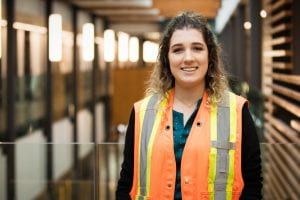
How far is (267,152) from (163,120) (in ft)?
6.14

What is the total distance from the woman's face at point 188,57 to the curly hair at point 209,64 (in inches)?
1.2

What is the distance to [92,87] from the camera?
16.2 metres

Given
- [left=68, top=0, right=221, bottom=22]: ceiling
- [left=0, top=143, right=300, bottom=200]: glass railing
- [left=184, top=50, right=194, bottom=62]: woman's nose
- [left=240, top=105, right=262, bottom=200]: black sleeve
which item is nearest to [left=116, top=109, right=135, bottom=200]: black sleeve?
[left=184, top=50, right=194, bottom=62]: woman's nose

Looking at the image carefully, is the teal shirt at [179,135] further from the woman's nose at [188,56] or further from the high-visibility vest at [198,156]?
the woman's nose at [188,56]

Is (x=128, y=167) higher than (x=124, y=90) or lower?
lower

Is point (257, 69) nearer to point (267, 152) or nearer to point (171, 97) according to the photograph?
point (267, 152)

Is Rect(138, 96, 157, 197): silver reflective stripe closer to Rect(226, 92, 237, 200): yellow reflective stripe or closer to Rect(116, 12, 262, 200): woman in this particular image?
Rect(116, 12, 262, 200): woman

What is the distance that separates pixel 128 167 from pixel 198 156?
279 mm

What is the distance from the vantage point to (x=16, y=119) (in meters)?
8.93

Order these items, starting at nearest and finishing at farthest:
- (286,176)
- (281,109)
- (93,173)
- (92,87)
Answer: (93,173), (286,176), (281,109), (92,87)

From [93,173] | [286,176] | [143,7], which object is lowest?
[286,176]

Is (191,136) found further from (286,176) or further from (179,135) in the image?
(286,176)

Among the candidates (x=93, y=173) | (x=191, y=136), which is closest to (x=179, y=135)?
(x=191, y=136)

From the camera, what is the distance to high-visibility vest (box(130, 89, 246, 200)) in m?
1.85
